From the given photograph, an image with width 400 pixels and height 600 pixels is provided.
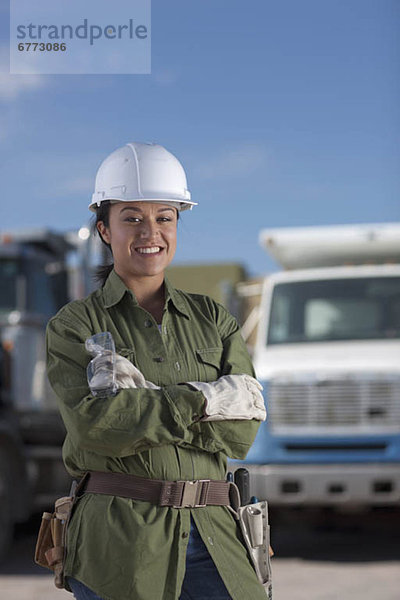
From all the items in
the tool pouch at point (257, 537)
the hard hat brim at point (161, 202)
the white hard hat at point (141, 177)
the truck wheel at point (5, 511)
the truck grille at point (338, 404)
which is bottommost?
the truck wheel at point (5, 511)

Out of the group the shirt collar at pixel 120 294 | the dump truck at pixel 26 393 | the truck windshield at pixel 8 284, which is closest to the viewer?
the shirt collar at pixel 120 294

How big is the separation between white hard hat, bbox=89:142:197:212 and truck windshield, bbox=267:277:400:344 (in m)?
6.16

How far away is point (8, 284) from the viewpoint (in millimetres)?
9273

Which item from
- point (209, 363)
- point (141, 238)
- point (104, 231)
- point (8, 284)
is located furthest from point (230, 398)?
point (8, 284)

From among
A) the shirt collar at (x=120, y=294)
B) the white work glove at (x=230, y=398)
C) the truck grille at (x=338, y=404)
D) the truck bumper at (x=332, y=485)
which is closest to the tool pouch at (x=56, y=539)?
the white work glove at (x=230, y=398)

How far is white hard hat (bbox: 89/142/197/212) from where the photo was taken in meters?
2.92

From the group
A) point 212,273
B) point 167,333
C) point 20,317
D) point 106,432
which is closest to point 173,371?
point 167,333

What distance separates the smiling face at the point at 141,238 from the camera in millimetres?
2852

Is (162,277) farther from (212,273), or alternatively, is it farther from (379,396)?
(212,273)

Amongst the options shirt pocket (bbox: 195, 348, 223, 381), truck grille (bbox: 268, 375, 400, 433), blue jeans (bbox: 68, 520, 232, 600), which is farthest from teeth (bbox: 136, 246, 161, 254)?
truck grille (bbox: 268, 375, 400, 433)

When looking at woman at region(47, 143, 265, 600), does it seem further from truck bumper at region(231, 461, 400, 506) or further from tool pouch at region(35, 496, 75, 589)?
truck bumper at region(231, 461, 400, 506)

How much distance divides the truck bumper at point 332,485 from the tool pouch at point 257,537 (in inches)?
213

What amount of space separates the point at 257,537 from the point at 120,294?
2.58 feet

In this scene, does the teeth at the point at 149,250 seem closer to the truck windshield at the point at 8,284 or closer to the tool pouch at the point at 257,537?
the tool pouch at the point at 257,537
